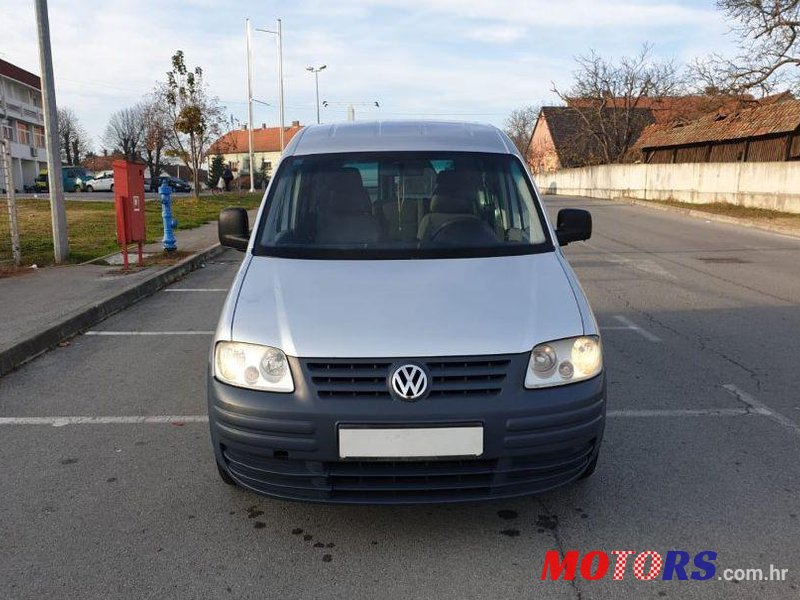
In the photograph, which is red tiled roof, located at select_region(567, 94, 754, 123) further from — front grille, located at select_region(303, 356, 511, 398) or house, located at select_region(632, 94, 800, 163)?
front grille, located at select_region(303, 356, 511, 398)

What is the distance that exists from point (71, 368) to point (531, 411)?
4616mm

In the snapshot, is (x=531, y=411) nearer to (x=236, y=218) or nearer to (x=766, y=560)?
(x=766, y=560)

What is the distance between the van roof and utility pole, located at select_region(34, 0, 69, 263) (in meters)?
7.58

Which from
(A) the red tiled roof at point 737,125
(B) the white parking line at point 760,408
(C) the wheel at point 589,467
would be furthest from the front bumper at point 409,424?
(A) the red tiled roof at point 737,125

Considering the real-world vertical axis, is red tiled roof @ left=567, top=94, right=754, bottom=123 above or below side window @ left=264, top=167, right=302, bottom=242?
above

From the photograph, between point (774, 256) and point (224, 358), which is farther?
point (774, 256)

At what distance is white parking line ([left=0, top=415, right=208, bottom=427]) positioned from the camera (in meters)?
4.58

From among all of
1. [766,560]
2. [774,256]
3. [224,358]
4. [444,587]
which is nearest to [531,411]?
[444,587]

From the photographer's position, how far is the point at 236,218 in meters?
4.45

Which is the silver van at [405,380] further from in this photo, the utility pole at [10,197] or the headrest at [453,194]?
the utility pole at [10,197]

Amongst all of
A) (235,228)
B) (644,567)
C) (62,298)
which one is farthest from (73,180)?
(644,567)

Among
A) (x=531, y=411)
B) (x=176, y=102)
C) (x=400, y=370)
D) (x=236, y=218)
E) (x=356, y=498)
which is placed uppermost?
(x=176, y=102)

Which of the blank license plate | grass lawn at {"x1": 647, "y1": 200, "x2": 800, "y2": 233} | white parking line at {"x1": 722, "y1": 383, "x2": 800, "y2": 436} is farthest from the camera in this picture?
grass lawn at {"x1": 647, "y1": 200, "x2": 800, "y2": 233}

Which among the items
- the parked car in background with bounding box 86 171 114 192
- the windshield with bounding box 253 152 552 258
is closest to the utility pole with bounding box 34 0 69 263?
the windshield with bounding box 253 152 552 258
